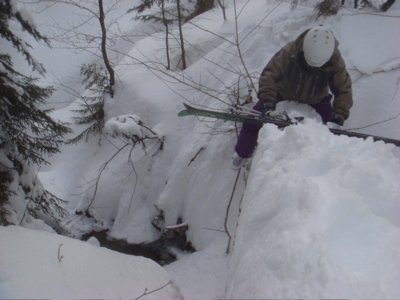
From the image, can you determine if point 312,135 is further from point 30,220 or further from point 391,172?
point 30,220

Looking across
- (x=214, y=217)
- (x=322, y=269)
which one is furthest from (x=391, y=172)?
(x=214, y=217)

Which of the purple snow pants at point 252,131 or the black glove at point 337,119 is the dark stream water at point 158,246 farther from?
the black glove at point 337,119

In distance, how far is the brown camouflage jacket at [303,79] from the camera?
4.02m

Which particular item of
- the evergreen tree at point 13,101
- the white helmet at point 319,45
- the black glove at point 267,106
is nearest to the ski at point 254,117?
the black glove at point 267,106

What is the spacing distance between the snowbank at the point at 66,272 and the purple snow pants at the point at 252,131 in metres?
1.86

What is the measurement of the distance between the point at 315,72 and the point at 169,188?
2.67 metres

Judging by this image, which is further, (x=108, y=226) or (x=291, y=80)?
(x=108, y=226)

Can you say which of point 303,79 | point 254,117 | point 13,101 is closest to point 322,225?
point 254,117

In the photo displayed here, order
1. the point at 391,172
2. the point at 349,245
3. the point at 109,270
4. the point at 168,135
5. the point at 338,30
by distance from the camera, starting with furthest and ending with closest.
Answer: the point at 168,135 → the point at 338,30 → the point at 109,270 → the point at 391,172 → the point at 349,245

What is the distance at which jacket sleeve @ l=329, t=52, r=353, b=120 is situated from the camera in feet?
13.1

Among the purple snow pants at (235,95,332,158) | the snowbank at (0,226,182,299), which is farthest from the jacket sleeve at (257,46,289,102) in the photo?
the snowbank at (0,226,182,299)

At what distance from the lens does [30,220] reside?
472 cm

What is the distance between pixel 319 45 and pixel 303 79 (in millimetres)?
464

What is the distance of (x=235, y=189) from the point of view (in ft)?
15.0
